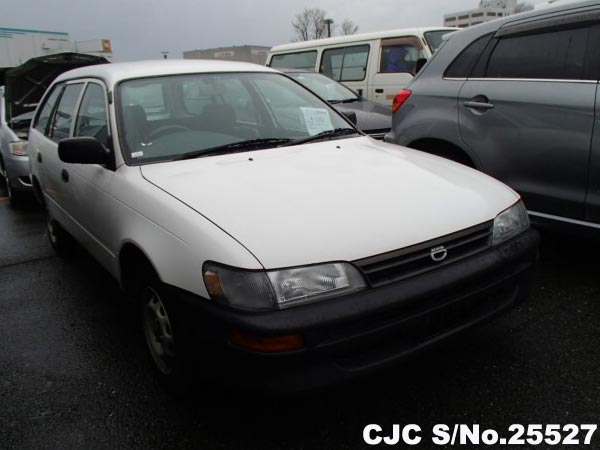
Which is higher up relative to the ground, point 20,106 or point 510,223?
point 20,106

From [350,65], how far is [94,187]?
21.7 feet

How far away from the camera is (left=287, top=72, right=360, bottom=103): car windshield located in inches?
279

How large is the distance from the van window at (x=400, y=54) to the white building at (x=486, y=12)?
3.66 m

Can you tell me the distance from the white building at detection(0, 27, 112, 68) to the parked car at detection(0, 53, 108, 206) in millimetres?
12274

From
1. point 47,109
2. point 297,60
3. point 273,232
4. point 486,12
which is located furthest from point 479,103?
point 486,12

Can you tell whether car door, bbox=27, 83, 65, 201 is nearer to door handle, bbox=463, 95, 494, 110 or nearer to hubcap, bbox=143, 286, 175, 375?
hubcap, bbox=143, 286, 175, 375

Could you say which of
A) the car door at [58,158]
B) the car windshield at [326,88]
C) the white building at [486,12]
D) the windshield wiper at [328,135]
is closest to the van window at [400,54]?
the car windshield at [326,88]

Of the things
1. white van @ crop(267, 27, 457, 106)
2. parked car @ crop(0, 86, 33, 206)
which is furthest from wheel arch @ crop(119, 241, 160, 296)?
white van @ crop(267, 27, 457, 106)

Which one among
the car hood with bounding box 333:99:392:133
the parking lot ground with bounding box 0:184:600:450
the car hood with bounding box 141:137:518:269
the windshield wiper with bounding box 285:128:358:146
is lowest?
the parking lot ground with bounding box 0:184:600:450

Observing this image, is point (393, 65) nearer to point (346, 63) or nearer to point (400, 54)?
point (400, 54)

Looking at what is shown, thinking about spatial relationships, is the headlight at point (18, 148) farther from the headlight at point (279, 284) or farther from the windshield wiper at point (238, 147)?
the headlight at point (279, 284)

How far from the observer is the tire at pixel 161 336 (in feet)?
6.80

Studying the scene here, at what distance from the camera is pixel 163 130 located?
9.34 ft

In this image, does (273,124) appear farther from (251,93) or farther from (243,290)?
(243,290)
